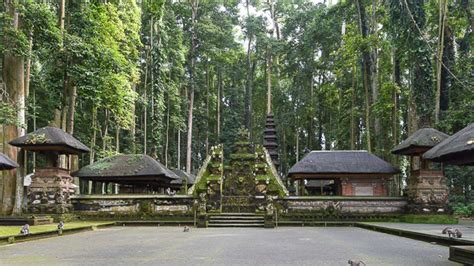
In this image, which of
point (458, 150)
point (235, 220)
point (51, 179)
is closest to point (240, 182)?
point (235, 220)

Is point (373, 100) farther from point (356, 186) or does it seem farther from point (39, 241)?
point (39, 241)

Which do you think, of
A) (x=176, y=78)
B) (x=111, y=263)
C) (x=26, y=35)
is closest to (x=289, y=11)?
(x=176, y=78)

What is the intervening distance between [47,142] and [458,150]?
42.8ft

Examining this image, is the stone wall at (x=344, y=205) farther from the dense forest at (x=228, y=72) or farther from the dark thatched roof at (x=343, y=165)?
the dense forest at (x=228, y=72)

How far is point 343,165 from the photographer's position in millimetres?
21281

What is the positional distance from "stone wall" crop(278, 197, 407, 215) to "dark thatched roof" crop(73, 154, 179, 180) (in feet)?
19.0

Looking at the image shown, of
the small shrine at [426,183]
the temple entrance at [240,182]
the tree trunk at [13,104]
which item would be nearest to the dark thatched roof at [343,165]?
the temple entrance at [240,182]

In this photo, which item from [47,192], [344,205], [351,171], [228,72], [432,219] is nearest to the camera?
[432,219]

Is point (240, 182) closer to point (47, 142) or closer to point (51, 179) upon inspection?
point (51, 179)

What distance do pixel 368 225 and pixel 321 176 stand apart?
7.15 meters

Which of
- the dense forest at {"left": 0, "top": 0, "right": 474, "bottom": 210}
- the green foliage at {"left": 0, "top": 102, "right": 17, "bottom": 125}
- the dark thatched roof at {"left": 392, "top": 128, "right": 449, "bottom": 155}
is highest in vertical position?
the dense forest at {"left": 0, "top": 0, "right": 474, "bottom": 210}

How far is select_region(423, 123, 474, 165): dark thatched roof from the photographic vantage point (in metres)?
6.29

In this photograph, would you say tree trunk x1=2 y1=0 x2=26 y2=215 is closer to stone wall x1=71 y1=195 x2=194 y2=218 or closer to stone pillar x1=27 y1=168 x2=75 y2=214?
stone pillar x1=27 y1=168 x2=75 y2=214

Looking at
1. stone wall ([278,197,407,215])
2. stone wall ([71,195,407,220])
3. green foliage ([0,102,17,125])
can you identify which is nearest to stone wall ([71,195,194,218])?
stone wall ([71,195,407,220])
